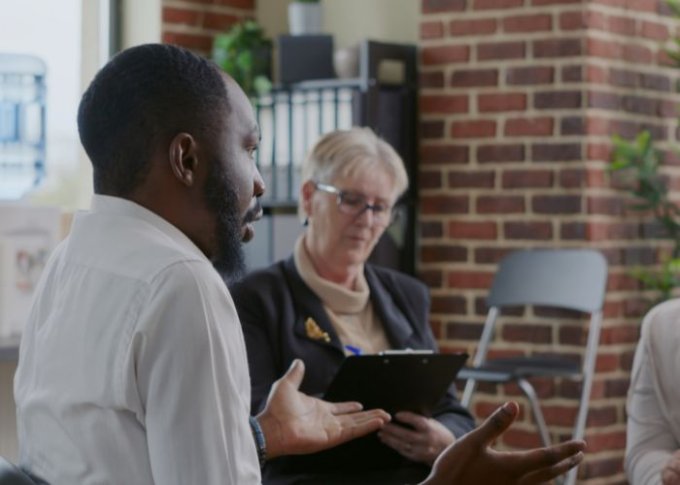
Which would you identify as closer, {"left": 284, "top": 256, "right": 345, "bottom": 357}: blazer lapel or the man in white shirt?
the man in white shirt

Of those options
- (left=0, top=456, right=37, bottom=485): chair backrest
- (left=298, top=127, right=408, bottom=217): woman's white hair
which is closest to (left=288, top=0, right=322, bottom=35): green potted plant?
(left=298, top=127, right=408, bottom=217): woman's white hair

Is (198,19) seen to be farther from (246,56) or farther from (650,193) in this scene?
(650,193)

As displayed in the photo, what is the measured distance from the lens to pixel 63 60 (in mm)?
4859

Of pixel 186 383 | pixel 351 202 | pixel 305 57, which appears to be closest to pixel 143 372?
pixel 186 383

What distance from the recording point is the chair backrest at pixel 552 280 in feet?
13.5

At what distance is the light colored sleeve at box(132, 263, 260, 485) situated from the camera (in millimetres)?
1279

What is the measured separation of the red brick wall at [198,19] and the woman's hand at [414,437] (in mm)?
2531

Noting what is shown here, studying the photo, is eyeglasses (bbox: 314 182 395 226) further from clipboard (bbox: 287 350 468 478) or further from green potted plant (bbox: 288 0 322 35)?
green potted plant (bbox: 288 0 322 35)

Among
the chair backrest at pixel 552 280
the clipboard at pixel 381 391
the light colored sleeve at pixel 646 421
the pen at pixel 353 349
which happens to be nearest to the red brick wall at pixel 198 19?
the chair backrest at pixel 552 280

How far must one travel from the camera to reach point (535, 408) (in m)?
4.11

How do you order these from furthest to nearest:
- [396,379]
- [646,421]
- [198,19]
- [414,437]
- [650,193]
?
1. [198,19]
2. [650,193]
3. [414,437]
4. [396,379]
5. [646,421]

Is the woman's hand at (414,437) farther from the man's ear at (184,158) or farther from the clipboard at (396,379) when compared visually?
the man's ear at (184,158)

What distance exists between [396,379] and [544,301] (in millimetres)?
1793

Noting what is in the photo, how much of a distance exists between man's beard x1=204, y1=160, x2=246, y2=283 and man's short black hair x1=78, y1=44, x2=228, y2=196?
5 centimetres
